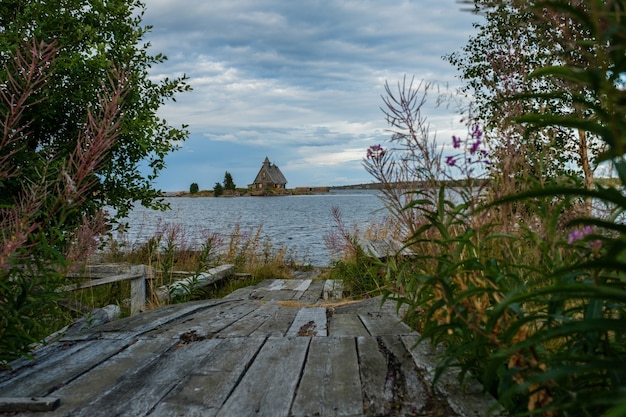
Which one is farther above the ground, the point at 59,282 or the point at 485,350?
the point at 59,282

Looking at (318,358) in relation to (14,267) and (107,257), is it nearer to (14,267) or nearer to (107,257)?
(14,267)

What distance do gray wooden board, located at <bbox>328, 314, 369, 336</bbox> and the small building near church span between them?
84.1 metres

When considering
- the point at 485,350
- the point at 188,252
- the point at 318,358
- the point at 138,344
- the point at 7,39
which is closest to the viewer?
the point at 485,350

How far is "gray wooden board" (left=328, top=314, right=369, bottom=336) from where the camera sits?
3480 mm

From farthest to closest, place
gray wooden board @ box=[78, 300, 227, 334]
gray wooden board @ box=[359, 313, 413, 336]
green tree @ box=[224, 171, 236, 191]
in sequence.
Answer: green tree @ box=[224, 171, 236, 191], gray wooden board @ box=[78, 300, 227, 334], gray wooden board @ box=[359, 313, 413, 336]

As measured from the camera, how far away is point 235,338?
3.29 m

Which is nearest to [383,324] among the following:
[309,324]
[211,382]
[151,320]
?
[309,324]

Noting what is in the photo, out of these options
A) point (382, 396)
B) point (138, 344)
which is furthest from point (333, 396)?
point (138, 344)

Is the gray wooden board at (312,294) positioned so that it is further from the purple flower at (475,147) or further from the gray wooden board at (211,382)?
the purple flower at (475,147)

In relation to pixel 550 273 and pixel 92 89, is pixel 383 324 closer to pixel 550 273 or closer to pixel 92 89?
pixel 550 273

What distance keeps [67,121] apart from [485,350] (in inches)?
270

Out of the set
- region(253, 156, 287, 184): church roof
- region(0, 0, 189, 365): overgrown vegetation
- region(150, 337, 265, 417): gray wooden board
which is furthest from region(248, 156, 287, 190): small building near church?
region(150, 337, 265, 417): gray wooden board

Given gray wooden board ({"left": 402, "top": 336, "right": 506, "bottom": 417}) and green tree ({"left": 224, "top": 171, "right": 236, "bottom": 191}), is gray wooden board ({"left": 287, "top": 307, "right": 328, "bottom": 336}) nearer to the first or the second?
gray wooden board ({"left": 402, "top": 336, "right": 506, "bottom": 417})

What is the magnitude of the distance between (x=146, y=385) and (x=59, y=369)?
2.28 feet
